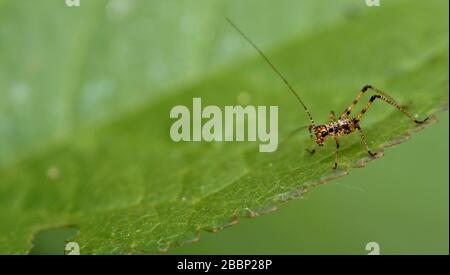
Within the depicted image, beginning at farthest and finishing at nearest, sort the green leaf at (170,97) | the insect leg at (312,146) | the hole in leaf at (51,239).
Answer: the insect leg at (312,146), the hole in leaf at (51,239), the green leaf at (170,97)

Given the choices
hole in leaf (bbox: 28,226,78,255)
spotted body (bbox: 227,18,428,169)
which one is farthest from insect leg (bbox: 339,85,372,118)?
hole in leaf (bbox: 28,226,78,255)

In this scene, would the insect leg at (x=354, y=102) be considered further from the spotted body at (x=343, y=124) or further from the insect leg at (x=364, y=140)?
the insect leg at (x=364, y=140)

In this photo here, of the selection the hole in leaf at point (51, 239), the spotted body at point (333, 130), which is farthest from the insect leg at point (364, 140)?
the hole in leaf at point (51, 239)

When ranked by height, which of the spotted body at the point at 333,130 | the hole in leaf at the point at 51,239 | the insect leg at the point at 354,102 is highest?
the insect leg at the point at 354,102

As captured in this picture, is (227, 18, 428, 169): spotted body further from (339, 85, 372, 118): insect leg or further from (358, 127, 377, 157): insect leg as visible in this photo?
(358, 127, 377, 157): insect leg

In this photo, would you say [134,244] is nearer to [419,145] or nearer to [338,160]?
[338,160]

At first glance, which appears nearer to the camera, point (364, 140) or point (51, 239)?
point (364, 140)

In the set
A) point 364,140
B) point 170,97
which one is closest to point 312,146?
point 364,140

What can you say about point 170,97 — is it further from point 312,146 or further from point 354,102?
point 354,102

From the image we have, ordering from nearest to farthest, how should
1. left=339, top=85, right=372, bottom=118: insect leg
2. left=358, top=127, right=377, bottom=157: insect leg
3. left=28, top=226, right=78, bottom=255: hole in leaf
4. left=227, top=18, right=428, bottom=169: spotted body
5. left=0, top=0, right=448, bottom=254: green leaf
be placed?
left=358, top=127, right=377, bottom=157: insect leg, left=0, top=0, right=448, bottom=254: green leaf, left=28, top=226, right=78, bottom=255: hole in leaf, left=227, top=18, right=428, bottom=169: spotted body, left=339, top=85, right=372, bottom=118: insect leg
